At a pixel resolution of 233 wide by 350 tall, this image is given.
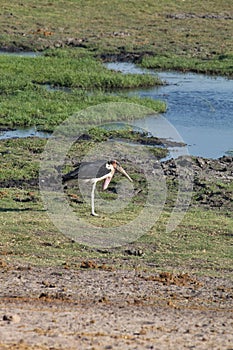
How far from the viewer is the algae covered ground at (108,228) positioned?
30.2 feet

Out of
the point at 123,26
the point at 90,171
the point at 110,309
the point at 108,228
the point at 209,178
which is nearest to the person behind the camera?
the point at 110,309

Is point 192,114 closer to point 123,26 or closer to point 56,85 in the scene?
point 56,85

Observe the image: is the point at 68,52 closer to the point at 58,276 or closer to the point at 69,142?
the point at 69,142

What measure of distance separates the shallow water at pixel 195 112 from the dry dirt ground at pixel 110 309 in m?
10.4

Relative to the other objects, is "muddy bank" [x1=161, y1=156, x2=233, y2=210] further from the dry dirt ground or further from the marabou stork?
the dry dirt ground

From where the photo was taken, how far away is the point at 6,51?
35.9 metres

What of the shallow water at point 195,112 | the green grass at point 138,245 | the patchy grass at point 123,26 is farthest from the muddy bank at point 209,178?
the patchy grass at point 123,26

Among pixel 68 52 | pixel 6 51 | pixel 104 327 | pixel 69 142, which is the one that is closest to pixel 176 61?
pixel 68 52

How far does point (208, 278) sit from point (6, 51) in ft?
83.4

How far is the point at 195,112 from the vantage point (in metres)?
26.5

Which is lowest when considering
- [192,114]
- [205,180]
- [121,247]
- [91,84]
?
[121,247]

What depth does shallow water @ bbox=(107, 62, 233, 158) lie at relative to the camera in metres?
23.2

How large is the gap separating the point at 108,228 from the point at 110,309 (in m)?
4.37

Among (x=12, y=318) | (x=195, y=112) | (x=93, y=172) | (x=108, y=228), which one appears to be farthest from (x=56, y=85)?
(x=12, y=318)
